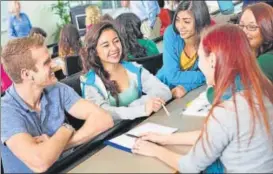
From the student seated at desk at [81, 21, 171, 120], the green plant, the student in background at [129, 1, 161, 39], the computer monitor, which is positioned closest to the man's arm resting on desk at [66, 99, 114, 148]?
the student seated at desk at [81, 21, 171, 120]

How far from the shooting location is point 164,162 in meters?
1.43

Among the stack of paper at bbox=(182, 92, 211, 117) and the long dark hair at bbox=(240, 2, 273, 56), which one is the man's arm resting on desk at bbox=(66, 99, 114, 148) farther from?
the long dark hair at bbox=(240, 2, 273, 56)

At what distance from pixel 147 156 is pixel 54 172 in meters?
0.36

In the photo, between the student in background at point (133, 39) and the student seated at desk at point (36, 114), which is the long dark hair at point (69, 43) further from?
the student seated at desk at point (36, 114)

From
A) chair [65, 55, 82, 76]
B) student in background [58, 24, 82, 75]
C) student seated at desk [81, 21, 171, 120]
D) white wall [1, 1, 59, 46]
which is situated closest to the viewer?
student seated at desk [81, 21, 171, 120]

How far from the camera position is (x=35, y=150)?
4.76 feet

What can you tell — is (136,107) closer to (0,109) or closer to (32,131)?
(32,131)

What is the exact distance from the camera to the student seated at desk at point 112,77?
2.11 metres

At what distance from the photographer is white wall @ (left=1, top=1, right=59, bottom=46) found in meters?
6.92

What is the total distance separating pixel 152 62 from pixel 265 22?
2.96 ft

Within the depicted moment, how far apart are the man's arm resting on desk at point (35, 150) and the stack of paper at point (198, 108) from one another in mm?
692

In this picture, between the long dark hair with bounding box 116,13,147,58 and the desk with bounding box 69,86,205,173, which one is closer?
the desk with bounding box 69,86,205,173

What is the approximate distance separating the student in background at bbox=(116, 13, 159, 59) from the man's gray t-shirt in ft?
4.03

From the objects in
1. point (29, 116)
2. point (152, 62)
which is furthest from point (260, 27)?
point (29, 116)
